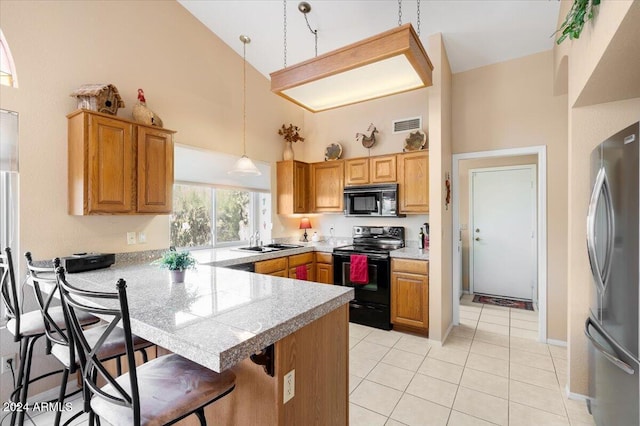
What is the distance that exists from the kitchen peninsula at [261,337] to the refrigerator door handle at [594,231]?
4.71ft

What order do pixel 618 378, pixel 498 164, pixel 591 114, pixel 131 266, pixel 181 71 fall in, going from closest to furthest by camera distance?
pixel 618 378 < pixel 591 114 < pixel 131 266 < pixel 181 71 < pixel 498 164

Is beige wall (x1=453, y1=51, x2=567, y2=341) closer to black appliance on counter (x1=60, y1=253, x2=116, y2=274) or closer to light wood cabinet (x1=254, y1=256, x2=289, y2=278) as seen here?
light wood cabinet (x1=254, y1=256, x2=289, y2=278)

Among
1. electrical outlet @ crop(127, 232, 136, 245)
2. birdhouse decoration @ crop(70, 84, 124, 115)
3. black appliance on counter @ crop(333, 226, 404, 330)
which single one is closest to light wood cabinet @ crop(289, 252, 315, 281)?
black appliance on counter @ crop(333, 226, 404, 330)

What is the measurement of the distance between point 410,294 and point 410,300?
0.07 meters

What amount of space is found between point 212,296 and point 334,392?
822mm

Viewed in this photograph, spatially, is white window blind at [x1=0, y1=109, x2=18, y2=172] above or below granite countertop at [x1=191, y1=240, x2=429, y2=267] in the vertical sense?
above

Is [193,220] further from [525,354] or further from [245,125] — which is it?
[525,354]

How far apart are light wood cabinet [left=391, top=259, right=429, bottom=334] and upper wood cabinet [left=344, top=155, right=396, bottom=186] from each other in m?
1.17

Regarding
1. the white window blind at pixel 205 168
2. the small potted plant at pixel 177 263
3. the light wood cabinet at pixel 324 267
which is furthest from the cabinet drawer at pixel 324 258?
the small potted plant at pixel 177 263

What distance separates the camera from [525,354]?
3.00 metres

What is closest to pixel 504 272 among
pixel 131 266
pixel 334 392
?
pixel 334 392

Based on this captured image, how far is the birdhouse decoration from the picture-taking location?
7.73 ft

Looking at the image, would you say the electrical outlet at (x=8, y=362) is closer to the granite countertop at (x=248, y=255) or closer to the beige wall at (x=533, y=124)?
the granite countertop at (x=248, y=255)

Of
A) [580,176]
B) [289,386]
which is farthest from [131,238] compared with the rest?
[580,176]
